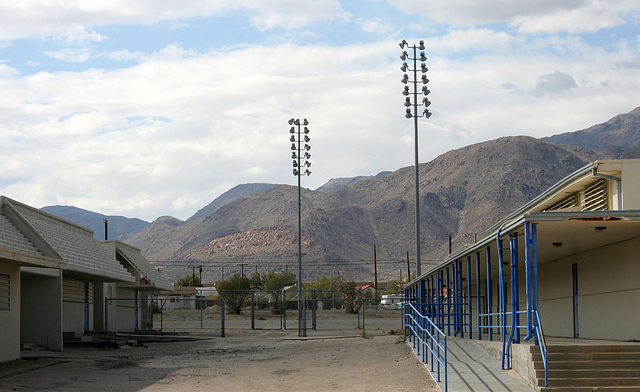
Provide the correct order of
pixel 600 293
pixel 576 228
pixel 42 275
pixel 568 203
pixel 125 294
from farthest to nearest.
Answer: pixel 125 294
pixel 42 275
pixel 568 203
pixel 600 293
pixel 576 228

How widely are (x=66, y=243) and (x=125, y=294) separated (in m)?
13.4

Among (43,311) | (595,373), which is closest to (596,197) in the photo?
(595,373)

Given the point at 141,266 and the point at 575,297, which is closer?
the point at 575,297

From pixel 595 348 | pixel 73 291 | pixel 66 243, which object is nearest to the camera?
pixel 595 348

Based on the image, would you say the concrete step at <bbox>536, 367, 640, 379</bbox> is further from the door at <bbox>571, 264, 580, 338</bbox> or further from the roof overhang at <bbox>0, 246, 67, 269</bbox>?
the roof overhang at <bbox>0, 246, 67, 269</bbox>

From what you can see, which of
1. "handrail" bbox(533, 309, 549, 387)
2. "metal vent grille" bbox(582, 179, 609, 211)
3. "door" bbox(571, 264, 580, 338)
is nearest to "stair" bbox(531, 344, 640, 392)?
"handrail" bbox(533, 309, 549, 387)

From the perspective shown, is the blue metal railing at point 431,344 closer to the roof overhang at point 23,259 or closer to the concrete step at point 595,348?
the concrete step at point 595,348

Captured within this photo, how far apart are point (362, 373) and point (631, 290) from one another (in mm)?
6536

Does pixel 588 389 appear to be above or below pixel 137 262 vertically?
below

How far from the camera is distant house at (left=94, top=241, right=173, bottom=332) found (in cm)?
3612

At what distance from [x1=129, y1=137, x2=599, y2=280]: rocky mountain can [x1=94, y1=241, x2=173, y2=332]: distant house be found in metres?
82.3

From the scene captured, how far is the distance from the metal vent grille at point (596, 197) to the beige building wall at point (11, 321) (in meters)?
15.9

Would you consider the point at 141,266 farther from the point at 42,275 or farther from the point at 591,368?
the point at 591,368

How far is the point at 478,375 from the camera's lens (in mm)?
14953
